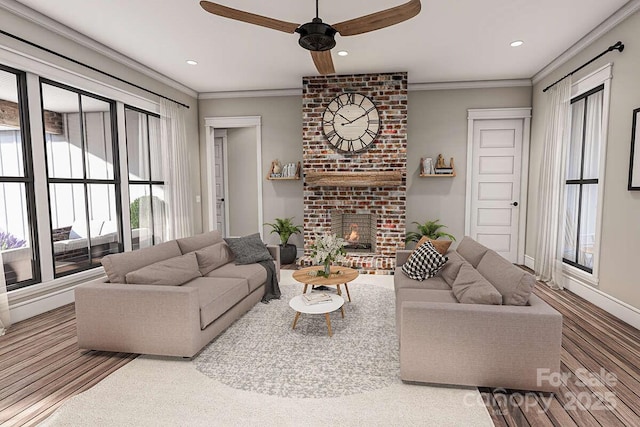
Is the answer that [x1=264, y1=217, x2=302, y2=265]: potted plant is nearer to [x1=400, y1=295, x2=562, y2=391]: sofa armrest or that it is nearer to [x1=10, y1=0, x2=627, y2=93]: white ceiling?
[x1=10, y1=0, x2=627, y2=93]: white ceiling

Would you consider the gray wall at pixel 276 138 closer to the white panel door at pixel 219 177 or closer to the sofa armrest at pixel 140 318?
the white panel door at pixel 219 177

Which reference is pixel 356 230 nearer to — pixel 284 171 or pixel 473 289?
pixel 284 171

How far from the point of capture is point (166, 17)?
11.2 feet

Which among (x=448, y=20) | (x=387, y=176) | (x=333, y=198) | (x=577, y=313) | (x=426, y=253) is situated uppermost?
(x=448, y=20)

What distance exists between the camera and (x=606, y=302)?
3555mm

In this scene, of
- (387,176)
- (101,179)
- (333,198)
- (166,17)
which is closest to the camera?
(166,17)

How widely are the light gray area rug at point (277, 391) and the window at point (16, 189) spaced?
191cm

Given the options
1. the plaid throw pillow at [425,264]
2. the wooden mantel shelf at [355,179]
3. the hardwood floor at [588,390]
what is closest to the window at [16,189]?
the wooden mantel shelf at [355,179]

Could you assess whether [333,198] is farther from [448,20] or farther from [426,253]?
[448,20]

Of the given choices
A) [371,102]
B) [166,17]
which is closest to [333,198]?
[371,102]

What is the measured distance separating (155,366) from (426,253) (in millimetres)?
2568

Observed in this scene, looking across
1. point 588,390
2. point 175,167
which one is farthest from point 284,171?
point 588,390

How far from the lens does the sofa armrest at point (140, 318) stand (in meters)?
2.50

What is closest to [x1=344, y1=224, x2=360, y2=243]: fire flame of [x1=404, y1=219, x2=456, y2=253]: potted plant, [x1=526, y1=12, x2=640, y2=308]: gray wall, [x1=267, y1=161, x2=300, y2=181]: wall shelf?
[x1=404, y1=219, x2=456, y2=253]: potted plant
